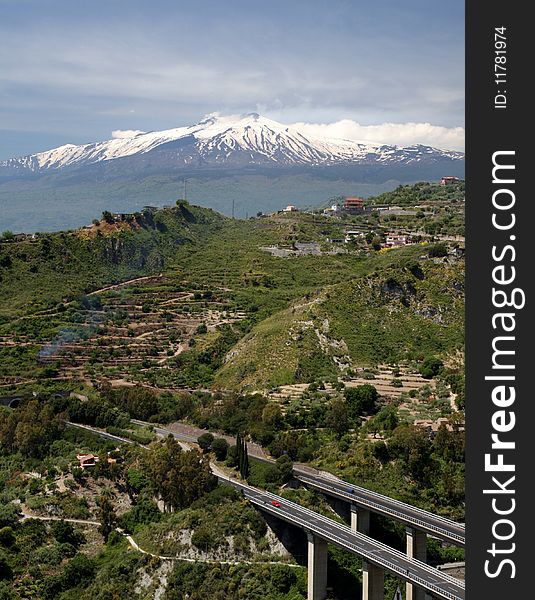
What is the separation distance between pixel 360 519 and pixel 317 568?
360cm

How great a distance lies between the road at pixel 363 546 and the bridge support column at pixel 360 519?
5.89 ft

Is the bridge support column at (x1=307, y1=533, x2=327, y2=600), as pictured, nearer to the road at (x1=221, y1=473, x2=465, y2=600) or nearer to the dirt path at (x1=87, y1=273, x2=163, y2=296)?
the road at (x1=221, y1=473, x2=465, y2=600)

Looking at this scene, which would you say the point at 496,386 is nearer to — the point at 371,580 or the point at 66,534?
the point at 371,580

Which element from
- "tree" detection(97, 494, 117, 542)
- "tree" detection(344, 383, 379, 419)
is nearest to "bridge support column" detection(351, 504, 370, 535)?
"tree" detection(344, 383, 379, 419)

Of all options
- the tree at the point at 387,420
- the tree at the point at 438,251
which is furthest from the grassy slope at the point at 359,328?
the tree at the point at 387,420

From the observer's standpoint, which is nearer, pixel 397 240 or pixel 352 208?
pixel 397 240

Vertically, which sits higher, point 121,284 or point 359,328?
point 121,284

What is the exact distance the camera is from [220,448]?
3225 centimetres

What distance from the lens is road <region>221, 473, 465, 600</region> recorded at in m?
20.1

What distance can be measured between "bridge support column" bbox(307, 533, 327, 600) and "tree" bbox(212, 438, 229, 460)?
341 inches

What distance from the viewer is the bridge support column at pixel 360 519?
2694 centimetres

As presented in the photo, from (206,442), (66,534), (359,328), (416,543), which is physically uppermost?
(359,328)

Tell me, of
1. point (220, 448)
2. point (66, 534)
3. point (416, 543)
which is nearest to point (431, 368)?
point (220, 448)

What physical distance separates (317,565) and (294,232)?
60.9m
